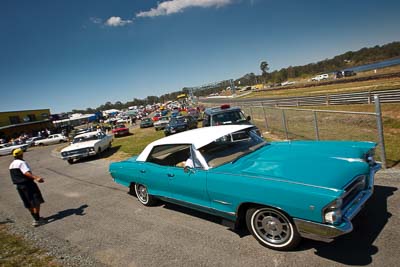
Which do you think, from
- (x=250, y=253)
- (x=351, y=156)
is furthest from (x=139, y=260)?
(x=351, y=156)

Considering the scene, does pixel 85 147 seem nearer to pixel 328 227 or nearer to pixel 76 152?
pixel 76 152

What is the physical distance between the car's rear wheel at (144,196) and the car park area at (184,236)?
0.44 feet

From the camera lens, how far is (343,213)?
2816mm

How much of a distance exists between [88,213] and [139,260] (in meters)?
2.71

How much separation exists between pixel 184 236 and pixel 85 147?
34.6ft

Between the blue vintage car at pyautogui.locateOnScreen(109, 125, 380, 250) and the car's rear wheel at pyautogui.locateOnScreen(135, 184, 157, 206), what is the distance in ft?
0.97

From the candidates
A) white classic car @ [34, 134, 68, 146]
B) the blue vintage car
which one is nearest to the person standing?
the blue vintage car

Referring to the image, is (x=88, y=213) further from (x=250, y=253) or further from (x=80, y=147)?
(x=80, y=147)

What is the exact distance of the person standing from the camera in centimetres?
529

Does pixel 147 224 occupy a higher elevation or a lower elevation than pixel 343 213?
lower

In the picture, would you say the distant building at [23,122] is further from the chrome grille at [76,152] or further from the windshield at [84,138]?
the chrome grille at [76,152]

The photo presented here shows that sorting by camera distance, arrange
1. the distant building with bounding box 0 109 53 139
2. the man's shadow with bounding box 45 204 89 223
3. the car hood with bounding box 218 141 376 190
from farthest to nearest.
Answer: the distant building with bounding box 0 109 53 139 → the man's shadow with bounding box 45 204 89 223 → the car hood with bounding box 218 141 376 190

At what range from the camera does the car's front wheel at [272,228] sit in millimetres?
3090

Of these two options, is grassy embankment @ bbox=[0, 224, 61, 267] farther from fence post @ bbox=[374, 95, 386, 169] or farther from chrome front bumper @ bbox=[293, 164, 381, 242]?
fence post @ bbox=[374, 95, 386, 169]
